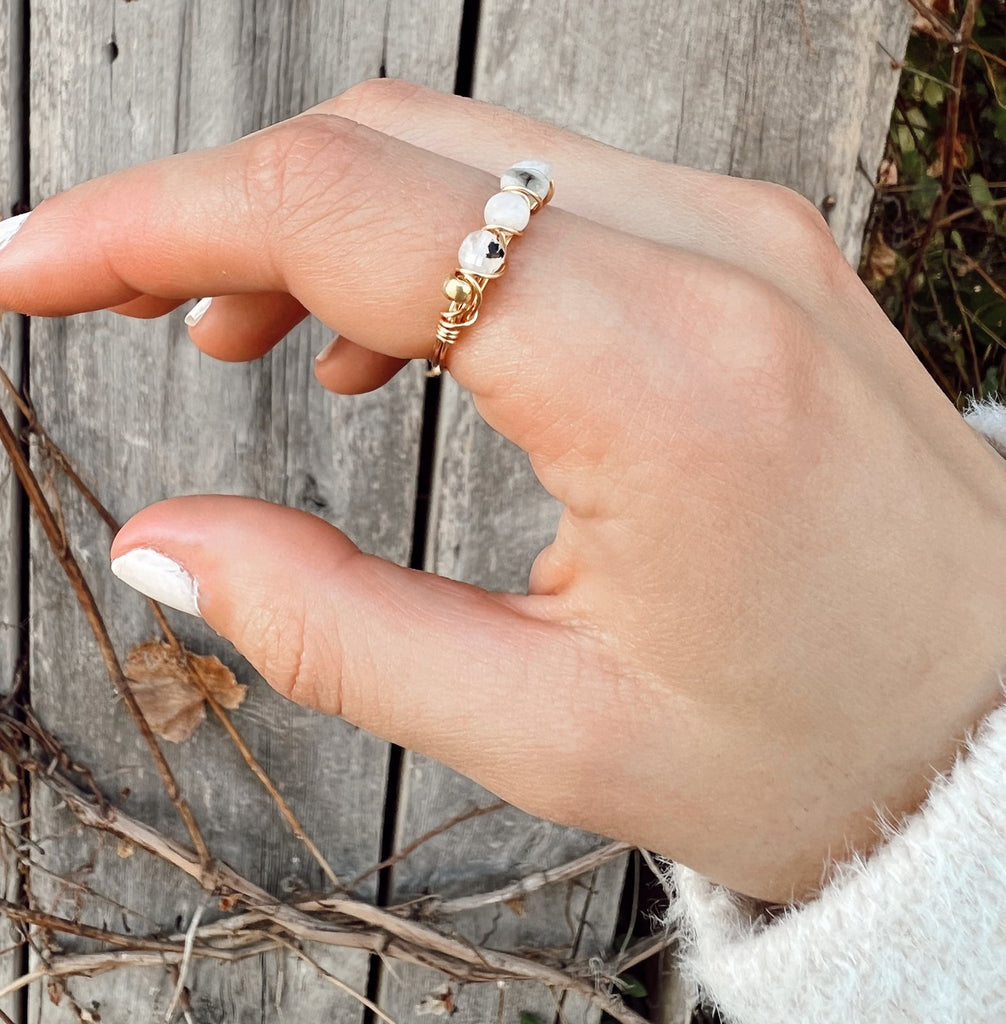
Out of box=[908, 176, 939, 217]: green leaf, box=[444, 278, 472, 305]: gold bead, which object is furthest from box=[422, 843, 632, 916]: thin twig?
box=[908, 176, 939, 217]: green leaf

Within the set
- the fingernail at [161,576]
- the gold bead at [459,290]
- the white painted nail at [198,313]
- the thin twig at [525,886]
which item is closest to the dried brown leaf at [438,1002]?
the thin twig at [525,886]

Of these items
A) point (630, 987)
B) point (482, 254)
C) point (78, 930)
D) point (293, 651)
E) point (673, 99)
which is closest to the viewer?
point (482, 254)

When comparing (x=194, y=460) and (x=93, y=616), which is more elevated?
(x=194, y=460)

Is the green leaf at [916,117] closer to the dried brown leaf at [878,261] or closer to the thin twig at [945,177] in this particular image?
the thin twig at [945,177]

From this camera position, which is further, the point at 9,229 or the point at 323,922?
the point at 323,922

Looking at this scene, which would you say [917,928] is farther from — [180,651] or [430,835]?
[180,651]

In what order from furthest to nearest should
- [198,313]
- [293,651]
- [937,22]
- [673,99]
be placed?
[937,22] → [673,99] → [198,313] → [293,651]

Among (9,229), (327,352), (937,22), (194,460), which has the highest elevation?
(937,22)

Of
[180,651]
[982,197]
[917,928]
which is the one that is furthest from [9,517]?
[982,197]
